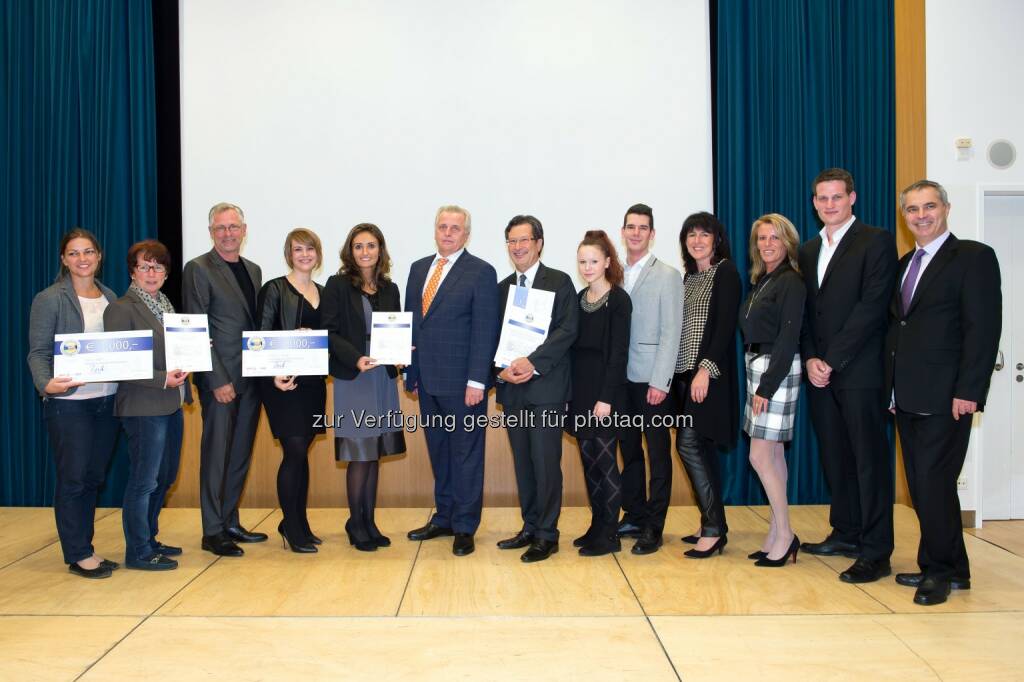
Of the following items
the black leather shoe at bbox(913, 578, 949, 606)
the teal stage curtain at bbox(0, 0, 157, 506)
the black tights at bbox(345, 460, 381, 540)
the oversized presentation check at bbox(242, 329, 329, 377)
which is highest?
the teal stage curtain at bbox(0, 0, 157, 506)

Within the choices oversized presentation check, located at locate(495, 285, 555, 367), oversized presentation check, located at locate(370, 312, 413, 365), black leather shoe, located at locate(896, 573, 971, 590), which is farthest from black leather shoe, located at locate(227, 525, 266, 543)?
black leather shoe, located at locate(896, 573, 971, 590)

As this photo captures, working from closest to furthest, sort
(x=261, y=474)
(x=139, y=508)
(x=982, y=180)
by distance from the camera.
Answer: (x=139, y=508)
(x=982, y=180)
(x=261, y=474)

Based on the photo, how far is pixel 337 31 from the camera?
5379mm

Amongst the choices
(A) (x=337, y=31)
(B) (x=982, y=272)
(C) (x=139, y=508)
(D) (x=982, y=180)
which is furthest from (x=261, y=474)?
(D) (x=982, y=180)

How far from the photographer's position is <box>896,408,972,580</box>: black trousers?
3.22 meters

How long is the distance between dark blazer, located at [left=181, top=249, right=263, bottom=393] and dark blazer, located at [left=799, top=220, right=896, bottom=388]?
2.96 meters

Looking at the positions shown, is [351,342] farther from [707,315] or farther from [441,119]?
[441,119]

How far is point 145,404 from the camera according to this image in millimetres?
3631

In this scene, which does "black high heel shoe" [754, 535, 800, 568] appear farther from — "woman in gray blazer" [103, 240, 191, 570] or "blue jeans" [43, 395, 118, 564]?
"blue jeans" [43, 395, 118, 564]

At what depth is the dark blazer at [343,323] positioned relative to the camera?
389 cm

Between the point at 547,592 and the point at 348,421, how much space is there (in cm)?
135

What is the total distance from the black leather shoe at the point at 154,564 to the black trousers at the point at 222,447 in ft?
1.01

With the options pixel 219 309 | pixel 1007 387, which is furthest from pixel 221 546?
pixel 1007 387

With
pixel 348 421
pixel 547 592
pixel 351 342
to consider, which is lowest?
pixel 547 592
